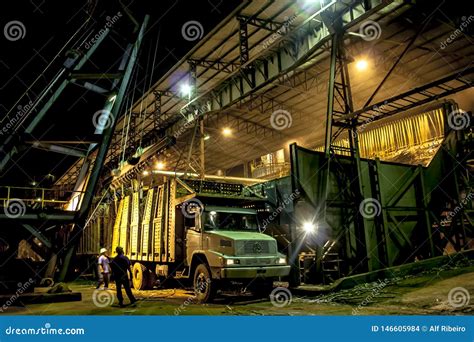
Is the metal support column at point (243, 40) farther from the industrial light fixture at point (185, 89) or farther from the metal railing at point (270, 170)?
the metal railing at point (270, 170)

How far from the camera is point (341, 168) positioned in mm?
12086

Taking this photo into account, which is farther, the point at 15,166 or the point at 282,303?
the point at 15,166

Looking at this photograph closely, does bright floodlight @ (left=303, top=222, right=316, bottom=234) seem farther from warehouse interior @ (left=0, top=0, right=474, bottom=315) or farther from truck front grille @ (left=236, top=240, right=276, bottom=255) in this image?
truck front grille @ (left=236, top=240, right=276, bottom=255)

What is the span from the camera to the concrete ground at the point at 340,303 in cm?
736

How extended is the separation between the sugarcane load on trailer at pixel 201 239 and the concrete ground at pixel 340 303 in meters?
0.67

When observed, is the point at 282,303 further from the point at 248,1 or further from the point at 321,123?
the point at 321,123

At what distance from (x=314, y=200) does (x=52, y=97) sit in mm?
8352

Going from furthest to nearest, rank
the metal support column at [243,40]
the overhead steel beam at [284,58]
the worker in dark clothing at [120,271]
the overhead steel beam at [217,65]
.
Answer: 1. the overhead steel beam at [217,65]
2. the metal support column at [243,40]
3. the overhead steel beam at [284,58]
4. the worker in dark clothing at [120,271]

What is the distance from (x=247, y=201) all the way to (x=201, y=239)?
2.51m

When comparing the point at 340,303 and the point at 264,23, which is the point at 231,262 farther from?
the point at 264,23

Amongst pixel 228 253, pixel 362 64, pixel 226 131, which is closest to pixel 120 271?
pixel 228 253

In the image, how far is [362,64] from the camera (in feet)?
61.6

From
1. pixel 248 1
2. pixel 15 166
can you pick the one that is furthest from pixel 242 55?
pixel 15 166

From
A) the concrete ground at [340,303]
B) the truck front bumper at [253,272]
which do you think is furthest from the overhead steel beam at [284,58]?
the truck front bumper at [253,272]
